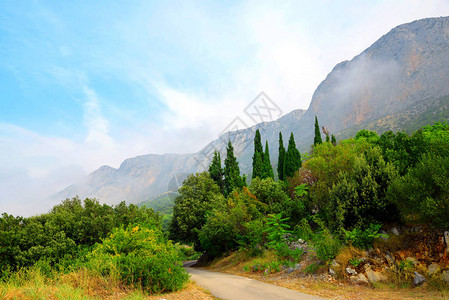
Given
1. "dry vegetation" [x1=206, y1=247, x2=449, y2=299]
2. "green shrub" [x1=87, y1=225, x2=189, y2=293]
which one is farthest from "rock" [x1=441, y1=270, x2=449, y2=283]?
"green shrub" [x1=87, y1=225, x2=189, y2=293]

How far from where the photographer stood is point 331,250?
1207 cm

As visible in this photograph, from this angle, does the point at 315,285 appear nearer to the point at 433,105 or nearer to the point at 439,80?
the point at 433,105

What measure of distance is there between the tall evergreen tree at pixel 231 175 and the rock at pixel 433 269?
80.8 feet

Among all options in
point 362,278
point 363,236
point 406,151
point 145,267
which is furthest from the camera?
point 406,151

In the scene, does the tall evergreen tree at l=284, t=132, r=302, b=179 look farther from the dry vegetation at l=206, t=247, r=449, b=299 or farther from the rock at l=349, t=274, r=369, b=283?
the rock at l=349, t=274, r=369, b=283

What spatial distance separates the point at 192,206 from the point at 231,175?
A: 7.42m

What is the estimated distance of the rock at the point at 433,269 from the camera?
29.6 feet

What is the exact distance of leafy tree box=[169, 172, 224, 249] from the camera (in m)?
30.6

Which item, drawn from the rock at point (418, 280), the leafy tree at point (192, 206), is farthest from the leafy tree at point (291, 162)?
the rock at point (418, 280)

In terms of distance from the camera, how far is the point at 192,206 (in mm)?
30812

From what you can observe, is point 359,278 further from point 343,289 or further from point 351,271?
point 343,289

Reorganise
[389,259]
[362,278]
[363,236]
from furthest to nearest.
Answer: [363,236], [389,259], [362,278]

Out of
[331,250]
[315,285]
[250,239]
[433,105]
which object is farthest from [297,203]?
[433,105]

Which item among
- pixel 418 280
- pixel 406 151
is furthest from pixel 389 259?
pixel 406 151
